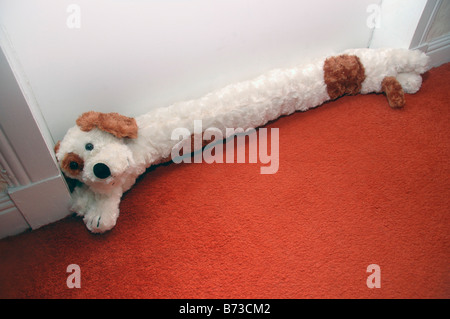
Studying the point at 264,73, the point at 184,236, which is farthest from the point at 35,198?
the point at 264,73

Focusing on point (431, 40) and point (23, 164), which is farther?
point (431, 40)

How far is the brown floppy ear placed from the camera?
1.06m

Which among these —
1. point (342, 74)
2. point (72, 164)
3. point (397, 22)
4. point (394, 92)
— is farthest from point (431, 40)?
point (72, 164)

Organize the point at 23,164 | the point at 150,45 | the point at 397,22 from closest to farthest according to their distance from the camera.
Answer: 1. the point at 23,164
2. the point at 150,45
3. the point at 397,22

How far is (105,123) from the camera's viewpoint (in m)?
1.07

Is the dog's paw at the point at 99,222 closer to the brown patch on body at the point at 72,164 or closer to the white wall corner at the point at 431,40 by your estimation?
the brown patch on body at the point at 72,164

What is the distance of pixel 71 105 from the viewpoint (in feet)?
3.76

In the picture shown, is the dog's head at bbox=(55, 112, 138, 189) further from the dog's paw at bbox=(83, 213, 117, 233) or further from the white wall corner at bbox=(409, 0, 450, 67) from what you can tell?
the white wall corner at bbox=(409, 0, 450, 67)

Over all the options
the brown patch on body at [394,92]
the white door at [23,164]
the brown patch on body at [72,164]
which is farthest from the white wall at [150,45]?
the brown patch on body at [394,92]

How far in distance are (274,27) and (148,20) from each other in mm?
550

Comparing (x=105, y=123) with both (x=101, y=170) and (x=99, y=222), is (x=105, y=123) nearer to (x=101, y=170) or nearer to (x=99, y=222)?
(x=101, y=170)

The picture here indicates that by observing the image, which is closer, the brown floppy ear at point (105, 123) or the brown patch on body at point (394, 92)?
the brown floppy ear at point (105, 123)

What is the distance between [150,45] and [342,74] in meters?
0.87

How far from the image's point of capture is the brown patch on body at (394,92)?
1.49 meters
